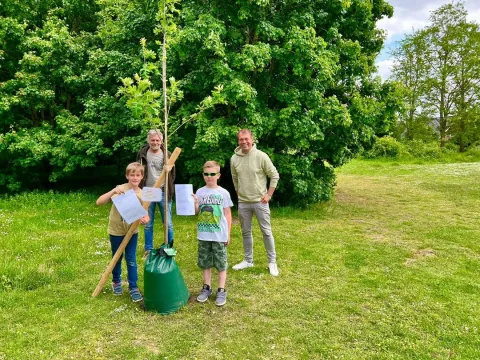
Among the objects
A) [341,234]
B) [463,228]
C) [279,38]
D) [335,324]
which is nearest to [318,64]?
[279,38]

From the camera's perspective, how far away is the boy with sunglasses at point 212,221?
3963 millimetres

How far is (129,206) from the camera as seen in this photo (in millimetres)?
3674

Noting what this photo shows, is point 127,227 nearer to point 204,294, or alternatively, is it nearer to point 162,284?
point 162,284

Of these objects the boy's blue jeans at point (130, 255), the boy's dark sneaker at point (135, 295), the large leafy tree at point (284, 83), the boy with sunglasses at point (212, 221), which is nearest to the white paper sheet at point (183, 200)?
the boy with sunglasses at point (212, 221)

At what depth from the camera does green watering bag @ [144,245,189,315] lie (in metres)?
3.81

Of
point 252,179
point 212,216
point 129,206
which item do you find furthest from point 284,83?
point 129,206

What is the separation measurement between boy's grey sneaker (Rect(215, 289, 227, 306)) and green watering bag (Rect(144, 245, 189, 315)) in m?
0.43

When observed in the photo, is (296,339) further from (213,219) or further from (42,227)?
(42,227)

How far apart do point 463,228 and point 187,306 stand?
6479 mm

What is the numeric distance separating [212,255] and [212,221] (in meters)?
0.42

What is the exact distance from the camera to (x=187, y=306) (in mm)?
4039

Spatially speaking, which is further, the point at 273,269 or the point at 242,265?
the point at 242,265

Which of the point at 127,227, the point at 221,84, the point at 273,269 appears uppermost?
the point at 221,84

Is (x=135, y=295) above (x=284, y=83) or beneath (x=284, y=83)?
beneath
